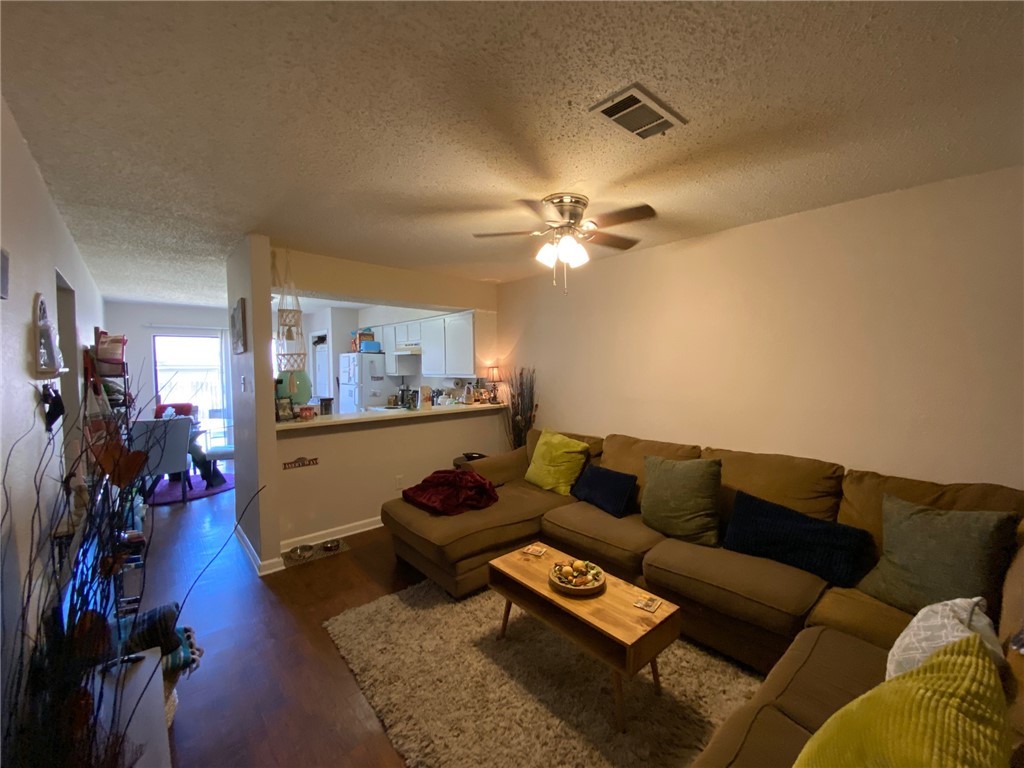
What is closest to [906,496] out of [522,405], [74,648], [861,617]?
[861,617]

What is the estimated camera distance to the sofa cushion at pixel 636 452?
2.92 meters

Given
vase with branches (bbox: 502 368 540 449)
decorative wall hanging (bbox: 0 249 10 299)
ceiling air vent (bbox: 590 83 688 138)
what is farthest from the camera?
vase with branches (bbox: 502 368 540 449)

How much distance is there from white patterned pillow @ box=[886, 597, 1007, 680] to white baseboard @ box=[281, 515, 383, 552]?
344 cm

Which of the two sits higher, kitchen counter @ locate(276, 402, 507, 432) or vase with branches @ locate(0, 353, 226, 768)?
kitchen counter @ locate(276, 402, 507, 432)

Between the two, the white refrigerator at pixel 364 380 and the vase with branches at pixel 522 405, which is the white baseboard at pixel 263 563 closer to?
the vase with branches at pixel 522 405

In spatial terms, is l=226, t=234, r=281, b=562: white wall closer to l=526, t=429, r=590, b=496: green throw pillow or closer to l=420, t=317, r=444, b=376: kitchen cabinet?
l=526, t=429, r=590, b=496: green throw pillow

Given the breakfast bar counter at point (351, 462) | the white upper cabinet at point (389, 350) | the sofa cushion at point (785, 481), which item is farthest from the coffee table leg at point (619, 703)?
the white upper cabinet at point (389, 350)

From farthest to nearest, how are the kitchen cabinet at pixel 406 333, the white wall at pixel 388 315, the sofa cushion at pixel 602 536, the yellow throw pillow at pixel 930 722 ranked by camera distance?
the kitchen cabinet at pixel 406 333
the white wall at pixel 388 315
the sofa cushion at pixel 602 536
the yellow throw pillow at pixel 930 722

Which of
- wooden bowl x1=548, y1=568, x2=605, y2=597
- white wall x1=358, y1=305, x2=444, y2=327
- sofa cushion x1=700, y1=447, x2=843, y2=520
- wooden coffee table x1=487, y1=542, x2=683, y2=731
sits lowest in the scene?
wooden coffee table x1=487, y1=542, x2=683, y2=731

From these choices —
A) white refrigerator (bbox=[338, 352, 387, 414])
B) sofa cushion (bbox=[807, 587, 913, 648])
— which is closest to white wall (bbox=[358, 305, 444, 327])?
white refrigerator (bbox=[338, 352, 387, 414])

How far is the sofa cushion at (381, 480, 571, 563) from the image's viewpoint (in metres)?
2.54

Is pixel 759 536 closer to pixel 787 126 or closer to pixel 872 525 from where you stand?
pixel 872 525

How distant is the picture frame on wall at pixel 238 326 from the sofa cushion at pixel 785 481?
3453mm

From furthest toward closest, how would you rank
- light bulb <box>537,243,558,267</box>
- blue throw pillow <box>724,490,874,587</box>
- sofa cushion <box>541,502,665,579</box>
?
sofa cushion <box>541,502,665,579</box> < light bulb <box>537,243,558,267</box> < blue throw pillow <box>724,490,874,587</box>
